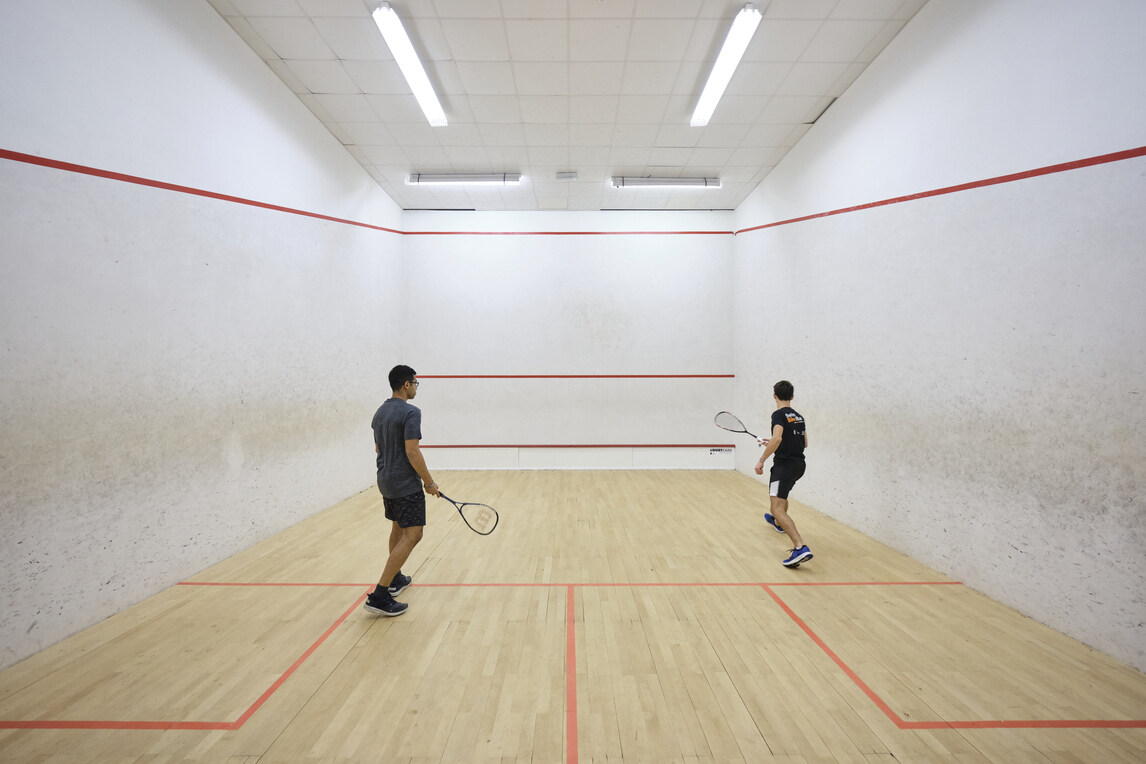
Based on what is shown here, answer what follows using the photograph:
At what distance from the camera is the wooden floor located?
1.57 meters

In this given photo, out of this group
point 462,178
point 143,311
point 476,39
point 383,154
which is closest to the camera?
point 143,311

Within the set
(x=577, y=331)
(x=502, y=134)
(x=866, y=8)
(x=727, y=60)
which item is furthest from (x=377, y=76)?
(x=577, y=331)

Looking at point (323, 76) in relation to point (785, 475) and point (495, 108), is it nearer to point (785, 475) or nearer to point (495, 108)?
point (495, 108)

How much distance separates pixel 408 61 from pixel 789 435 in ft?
12.2

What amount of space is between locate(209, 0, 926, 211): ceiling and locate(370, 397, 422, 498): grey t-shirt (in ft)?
8.44

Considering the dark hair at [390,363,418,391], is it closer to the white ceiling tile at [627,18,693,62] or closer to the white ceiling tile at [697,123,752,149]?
the white ceiling tile at [627,18,693,62]

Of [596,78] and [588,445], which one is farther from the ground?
[596,78]

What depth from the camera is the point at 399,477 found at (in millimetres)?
2414

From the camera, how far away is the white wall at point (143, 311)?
210 cm

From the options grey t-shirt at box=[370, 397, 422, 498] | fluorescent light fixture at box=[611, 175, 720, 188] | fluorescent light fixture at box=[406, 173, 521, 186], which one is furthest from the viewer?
fluorescent light fixture at box=[611, 175, 720, 188]

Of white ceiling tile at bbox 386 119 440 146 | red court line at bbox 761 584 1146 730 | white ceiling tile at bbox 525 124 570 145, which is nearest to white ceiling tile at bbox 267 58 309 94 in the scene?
white ceiling tile at bbox 386 119 440 146

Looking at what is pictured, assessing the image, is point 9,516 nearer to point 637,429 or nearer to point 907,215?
point 907,215

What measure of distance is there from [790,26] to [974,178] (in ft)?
5.05

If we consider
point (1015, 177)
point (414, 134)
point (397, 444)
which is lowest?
point (397, 444)
